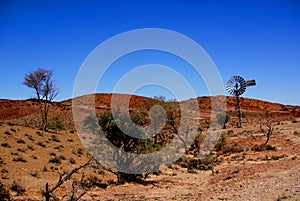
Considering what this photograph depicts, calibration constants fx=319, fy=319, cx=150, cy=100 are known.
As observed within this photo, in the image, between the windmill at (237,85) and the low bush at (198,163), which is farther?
the windmill at (237,85)

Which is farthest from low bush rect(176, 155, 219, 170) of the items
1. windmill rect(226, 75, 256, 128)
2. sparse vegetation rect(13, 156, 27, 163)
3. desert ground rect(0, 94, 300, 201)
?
windmill rect(226, 75, 256, 128)

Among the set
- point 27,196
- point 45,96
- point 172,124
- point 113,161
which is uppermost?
point 45,96

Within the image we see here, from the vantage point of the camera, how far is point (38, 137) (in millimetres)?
27141

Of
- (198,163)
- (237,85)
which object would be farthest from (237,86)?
(198,163)

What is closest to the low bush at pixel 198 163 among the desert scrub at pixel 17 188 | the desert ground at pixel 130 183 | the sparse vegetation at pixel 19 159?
the desert ground at pixel 130 183

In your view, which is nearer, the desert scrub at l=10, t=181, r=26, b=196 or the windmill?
the desert scrub at l=10, t=181, r=26, b=196

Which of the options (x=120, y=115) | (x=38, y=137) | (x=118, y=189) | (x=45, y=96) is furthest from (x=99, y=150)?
(x=45, y=96)

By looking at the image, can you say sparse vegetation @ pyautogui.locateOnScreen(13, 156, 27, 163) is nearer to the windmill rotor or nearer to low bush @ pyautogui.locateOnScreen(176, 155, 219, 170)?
low bush @ pyautogui.locateOnScreen(176, 155, 219, 170)

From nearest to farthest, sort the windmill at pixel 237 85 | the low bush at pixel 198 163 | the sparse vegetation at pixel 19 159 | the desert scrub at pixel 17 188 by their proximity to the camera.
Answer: the desert scrub at pixel 17 188 < the sparse vegetation at pixel 19 159 < the low bush at pixel 198 163 < the windmill at pixel 237 85

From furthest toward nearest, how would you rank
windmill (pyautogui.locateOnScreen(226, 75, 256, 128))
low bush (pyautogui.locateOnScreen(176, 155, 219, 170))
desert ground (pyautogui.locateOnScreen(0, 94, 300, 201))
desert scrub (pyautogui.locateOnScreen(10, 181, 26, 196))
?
windmill (pyautogui.locateOnScreen(226, 75, 256, 128))
low bush (pyautogui.locateOnScreen(176, 155, 219, 170))
desert scrub (pyautogui.locateOnScreen(10, 181, 26, 196))
desert ground (pyautogui.locateOnScreen(0, 94, 300, 201))

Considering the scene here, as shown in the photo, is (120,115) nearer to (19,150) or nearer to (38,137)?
(19,150)

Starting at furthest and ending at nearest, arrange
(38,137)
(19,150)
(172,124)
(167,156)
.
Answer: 1. (38,137)
2. (172,124)
3. (167,156)
4. (19,150)

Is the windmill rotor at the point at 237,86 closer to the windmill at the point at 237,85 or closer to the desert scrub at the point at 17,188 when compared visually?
the windmill at the point at 237,85

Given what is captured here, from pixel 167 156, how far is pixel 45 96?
19.1 meters
